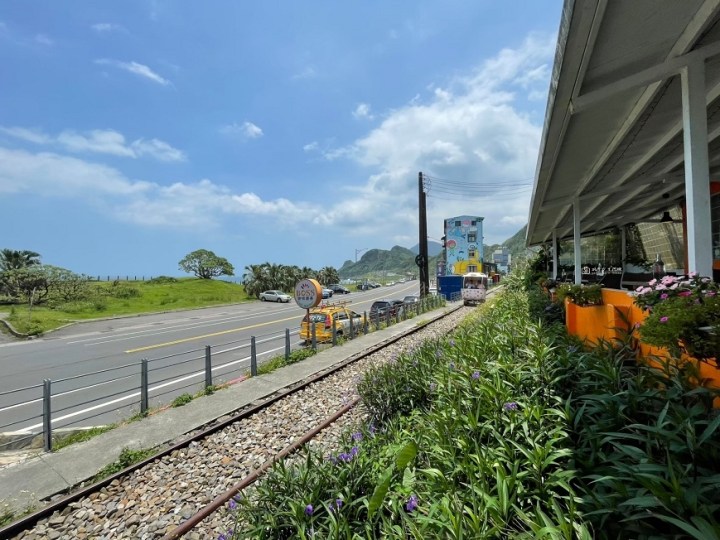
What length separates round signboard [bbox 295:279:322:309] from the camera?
1326cm

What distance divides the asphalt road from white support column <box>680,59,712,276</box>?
8.04m

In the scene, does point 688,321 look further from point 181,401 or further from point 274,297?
point 274,297

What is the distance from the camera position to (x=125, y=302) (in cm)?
3644

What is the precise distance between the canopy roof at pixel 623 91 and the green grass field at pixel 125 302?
1072 inches

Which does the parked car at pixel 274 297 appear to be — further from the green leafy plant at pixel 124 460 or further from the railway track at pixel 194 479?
the green leafy plant at pixel 124 460

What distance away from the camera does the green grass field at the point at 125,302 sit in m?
24.0

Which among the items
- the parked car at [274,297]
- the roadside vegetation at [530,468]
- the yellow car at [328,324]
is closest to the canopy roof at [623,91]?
the roadside vegetation at [530,468]

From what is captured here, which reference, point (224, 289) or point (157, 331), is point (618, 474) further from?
point (224, 289)

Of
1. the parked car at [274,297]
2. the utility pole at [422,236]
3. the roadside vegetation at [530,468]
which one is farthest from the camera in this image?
the parked car at [274,297]

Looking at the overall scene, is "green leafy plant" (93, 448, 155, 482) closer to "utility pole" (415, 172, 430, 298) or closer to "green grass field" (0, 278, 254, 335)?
"green grass field" (0, 278, 254, 335)

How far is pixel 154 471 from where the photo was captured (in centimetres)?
504

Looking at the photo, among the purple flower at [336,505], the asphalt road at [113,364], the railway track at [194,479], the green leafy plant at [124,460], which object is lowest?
the asphalt road at [113,364]

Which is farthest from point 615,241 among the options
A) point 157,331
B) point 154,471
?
point 157,331

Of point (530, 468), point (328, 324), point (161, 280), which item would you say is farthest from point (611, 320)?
point (161, 280)
